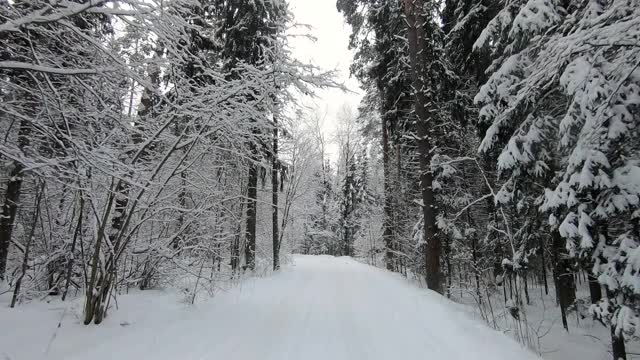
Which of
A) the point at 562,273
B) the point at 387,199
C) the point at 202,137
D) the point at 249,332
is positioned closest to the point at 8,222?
the point at 202,137

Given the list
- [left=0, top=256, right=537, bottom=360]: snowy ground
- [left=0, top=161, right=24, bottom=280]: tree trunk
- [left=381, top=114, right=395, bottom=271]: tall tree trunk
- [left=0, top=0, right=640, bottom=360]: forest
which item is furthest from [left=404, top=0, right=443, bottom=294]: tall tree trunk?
[left=0, top=161, right=24, bottom=280]: tree trunk

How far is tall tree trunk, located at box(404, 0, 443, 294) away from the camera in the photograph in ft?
27.6

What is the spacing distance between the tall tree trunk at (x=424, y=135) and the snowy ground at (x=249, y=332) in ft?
6.24

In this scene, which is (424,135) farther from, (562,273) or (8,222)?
(8,222)

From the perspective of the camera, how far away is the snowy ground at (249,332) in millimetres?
3596

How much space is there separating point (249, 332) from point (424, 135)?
642cm

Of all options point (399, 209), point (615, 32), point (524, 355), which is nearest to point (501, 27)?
point (615, 32)

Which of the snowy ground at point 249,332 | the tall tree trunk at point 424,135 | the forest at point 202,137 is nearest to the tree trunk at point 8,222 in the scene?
the forest at point 202,137

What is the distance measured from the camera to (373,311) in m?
6.21

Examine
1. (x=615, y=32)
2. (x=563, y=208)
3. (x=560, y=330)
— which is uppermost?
(x=615, y=32)

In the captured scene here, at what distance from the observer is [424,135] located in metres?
8.77

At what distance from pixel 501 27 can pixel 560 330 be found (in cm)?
712

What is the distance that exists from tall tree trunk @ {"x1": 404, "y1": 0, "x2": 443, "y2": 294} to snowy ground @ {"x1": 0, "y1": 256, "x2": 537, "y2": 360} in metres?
1.90

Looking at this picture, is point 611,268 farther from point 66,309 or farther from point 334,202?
point 334,202
